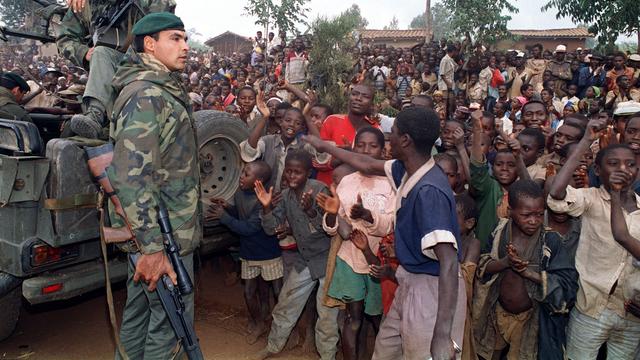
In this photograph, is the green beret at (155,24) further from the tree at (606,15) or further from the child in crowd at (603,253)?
the tree at (606,15)

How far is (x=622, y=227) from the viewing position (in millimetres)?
2936

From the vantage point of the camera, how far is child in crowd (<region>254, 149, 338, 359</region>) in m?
3.80

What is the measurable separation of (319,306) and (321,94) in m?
4.78

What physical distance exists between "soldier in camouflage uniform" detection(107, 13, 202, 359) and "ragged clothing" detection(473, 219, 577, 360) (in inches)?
74.9

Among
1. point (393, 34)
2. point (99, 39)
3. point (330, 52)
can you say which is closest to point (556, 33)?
point (393, 34)

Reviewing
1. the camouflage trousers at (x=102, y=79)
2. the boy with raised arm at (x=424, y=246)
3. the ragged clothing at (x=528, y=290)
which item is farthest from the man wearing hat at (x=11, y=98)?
the ragged clothing at (x=528, y=290)

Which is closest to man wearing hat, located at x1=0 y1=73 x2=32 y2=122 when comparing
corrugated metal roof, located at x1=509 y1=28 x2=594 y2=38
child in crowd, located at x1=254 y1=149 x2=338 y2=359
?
child in crowd, located at x1=254 y1=149 x2=338 y2=359

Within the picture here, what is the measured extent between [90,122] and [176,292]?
4.83 ft

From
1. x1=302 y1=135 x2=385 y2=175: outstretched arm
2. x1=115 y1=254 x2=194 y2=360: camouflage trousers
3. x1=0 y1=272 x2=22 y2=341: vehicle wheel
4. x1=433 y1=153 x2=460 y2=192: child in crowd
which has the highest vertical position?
x1=302 y1=135 x2=385 y2=175: outstretched arm

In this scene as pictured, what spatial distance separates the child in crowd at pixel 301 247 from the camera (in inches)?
150

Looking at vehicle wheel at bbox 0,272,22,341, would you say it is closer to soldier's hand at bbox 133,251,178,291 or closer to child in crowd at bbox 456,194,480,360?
soldier's hand at bbox 133,251,178,291

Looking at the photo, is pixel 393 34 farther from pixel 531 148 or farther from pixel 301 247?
pixel 301 247

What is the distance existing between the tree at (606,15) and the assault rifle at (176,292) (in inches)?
406

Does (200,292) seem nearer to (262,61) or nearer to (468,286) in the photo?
(468,286)
